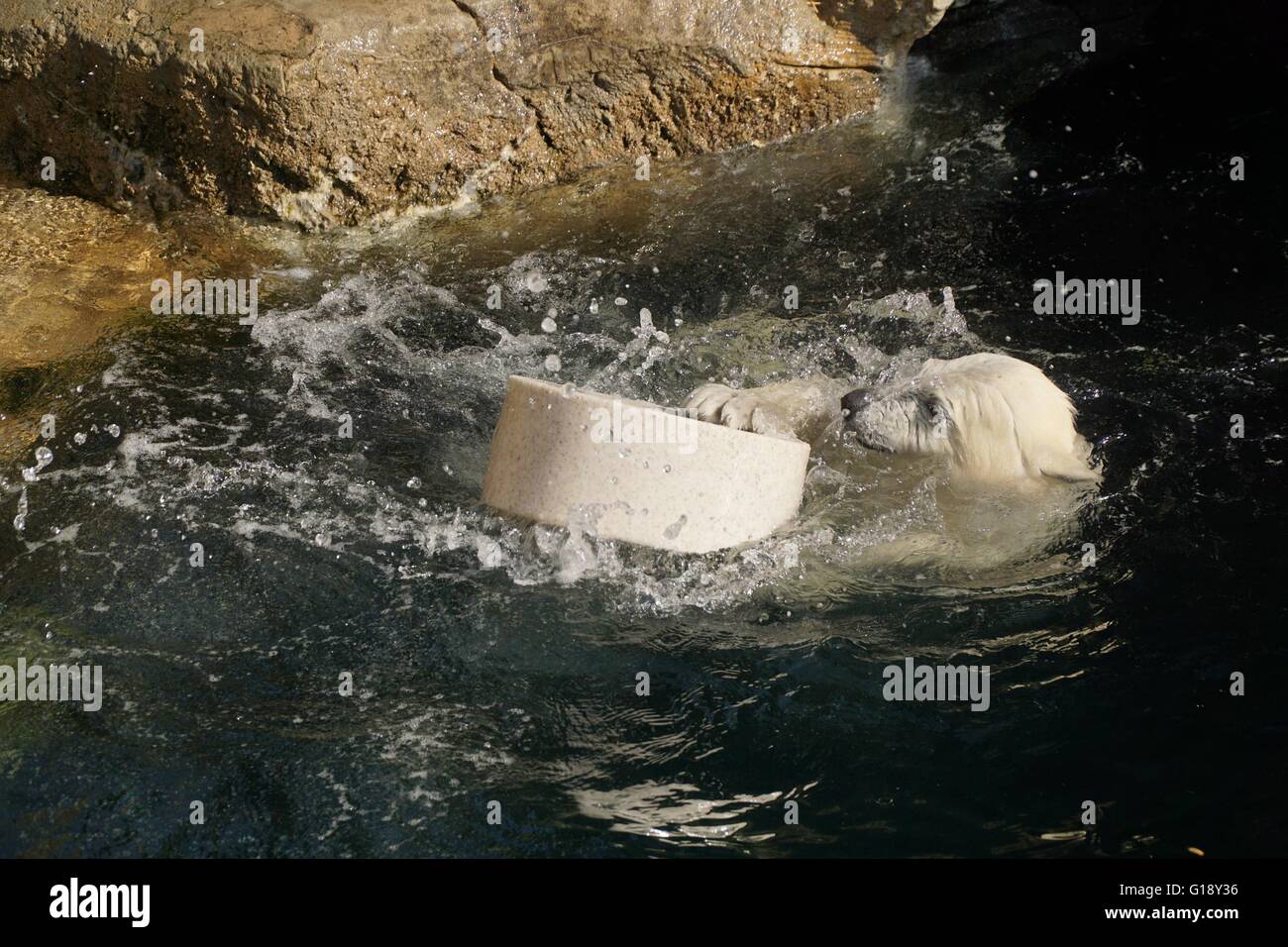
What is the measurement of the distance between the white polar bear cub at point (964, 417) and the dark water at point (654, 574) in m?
0.26

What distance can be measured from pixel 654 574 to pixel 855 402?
100 cm

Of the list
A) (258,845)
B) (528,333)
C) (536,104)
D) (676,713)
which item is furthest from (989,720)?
(536,104)

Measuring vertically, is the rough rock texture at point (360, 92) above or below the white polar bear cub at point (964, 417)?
above

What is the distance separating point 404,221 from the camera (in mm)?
7059

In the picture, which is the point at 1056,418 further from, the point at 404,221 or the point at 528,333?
the point at 404,221

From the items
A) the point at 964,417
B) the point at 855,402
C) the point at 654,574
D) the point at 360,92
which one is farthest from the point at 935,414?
the point at 360,92

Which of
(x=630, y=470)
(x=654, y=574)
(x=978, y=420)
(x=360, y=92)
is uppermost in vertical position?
(x=360, y=92)

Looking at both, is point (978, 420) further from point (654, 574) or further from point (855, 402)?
point (654, 574)

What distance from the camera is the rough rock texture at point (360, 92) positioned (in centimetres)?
659

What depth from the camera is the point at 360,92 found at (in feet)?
22.0

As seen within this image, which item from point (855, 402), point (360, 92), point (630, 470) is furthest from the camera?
point (360, 92)

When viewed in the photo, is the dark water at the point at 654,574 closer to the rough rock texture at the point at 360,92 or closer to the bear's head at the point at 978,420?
the bear's head at the point at 978,420

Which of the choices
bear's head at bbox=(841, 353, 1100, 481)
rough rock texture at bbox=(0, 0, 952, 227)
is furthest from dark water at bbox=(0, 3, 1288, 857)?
rough rock texture at bbox=(0, 0, 952, 227)

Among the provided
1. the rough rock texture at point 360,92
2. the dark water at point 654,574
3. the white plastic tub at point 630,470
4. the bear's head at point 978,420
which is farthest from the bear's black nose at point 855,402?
the rough rock texture at point 360,92
